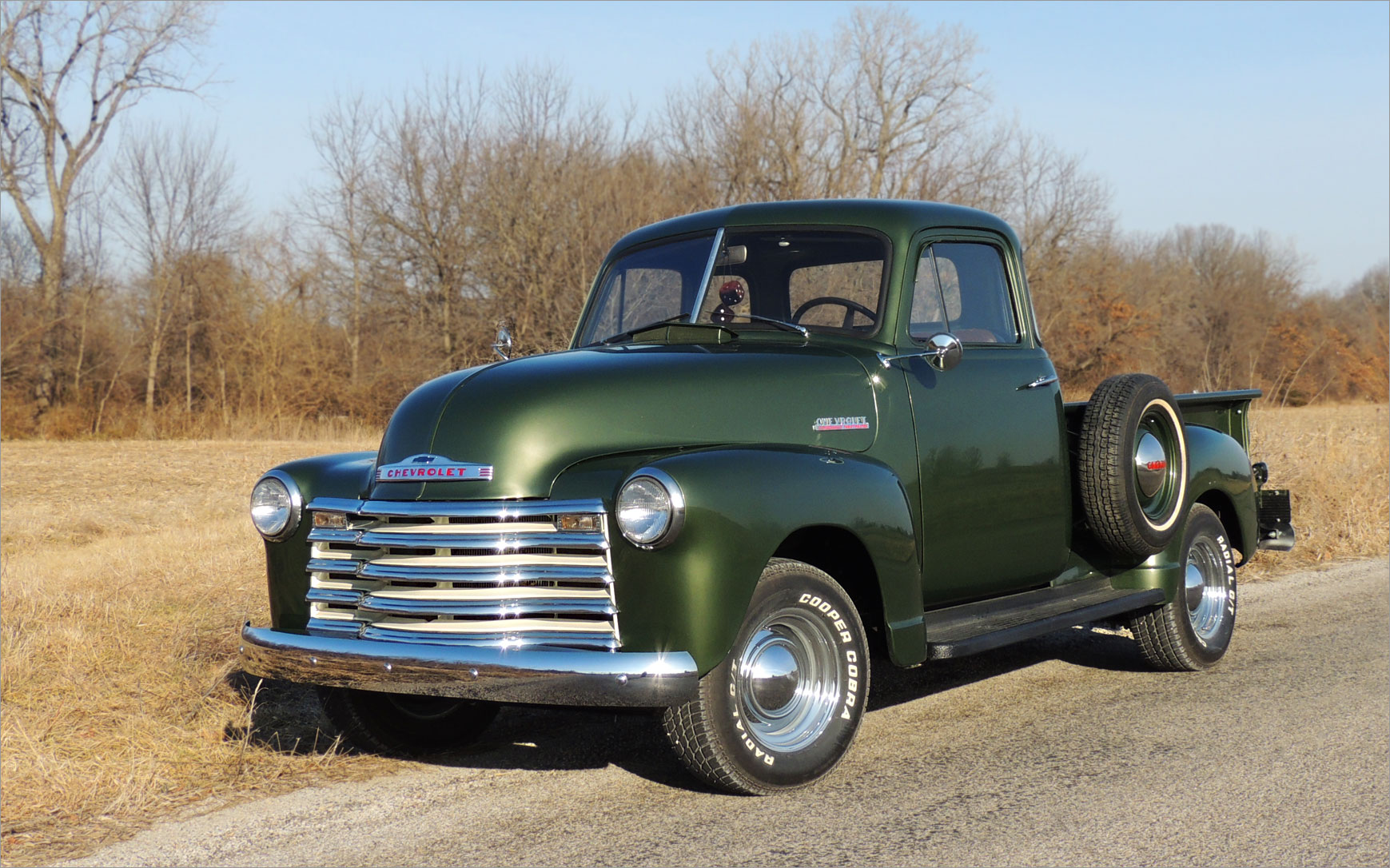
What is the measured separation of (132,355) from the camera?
33.2 meters

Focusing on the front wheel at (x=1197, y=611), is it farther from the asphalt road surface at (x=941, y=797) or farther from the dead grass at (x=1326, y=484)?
the dead grass at (x=1326, y=484)

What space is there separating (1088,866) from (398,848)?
2.04 m

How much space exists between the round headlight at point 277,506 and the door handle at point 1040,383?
3.22 metres

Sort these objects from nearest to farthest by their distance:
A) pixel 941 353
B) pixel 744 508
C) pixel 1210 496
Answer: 1. pixel 744 508
2. pixel 941 353
3. pixel 1210 496

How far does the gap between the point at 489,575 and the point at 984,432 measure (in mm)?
2482

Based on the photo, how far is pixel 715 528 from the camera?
4020 millimetres

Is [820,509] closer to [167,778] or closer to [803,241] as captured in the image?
[803,241]

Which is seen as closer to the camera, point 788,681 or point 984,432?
point 788,681

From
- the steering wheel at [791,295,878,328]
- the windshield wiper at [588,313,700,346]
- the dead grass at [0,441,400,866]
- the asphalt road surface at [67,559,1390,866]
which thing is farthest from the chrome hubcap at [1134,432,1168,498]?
the dead grass at [0,441,400,866]

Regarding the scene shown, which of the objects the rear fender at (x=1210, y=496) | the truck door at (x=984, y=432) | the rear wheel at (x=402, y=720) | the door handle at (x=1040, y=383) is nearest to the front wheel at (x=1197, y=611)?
the rear fender at (x=1210, y=496)

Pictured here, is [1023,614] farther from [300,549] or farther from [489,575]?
[300,549]

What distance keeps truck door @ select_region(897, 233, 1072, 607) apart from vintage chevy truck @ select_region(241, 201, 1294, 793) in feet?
0.05

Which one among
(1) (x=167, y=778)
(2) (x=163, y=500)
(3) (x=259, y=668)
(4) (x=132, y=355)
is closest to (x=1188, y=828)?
(3) (x=259, y=668)

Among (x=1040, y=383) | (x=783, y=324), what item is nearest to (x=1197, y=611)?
(x=1040, y=383)
